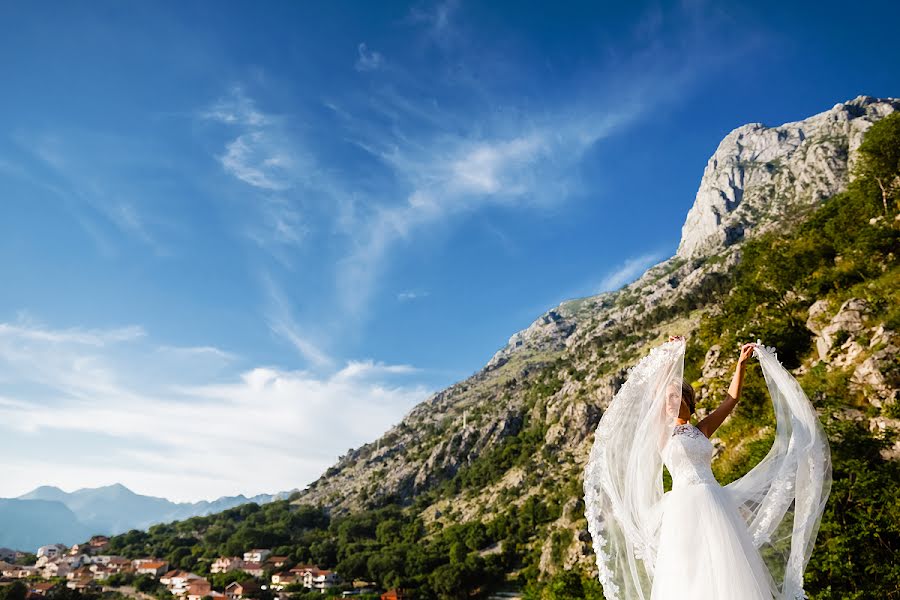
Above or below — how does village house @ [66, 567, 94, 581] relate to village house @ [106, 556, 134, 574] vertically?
below

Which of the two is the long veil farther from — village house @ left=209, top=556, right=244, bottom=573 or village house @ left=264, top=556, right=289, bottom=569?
village house @ left=209, top=556, right=244, bottom=573

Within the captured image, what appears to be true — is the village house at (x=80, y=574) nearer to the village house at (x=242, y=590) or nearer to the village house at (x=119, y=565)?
the village house at (x=119, y=565)

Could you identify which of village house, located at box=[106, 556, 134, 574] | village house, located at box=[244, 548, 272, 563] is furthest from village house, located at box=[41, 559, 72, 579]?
village house, located at box=[244, 548, 272, 563]

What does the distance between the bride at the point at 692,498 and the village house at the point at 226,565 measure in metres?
111

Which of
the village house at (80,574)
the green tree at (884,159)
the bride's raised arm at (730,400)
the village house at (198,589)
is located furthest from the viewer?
the village house at (80,574)

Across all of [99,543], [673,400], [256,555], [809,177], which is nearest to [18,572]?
[99,543]

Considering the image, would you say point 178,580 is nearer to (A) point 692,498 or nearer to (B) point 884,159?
(A) point 692,498

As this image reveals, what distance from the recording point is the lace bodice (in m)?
5.04

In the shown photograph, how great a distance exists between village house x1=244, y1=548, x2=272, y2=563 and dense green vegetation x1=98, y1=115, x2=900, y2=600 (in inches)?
186

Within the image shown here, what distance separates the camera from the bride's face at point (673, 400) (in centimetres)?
555

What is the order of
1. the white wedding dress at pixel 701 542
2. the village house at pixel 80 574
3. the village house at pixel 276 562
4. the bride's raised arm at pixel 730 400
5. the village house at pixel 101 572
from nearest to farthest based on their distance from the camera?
the white wedding dress at pixel 701 542
the bride's raised arm at pixel 730 400
the village house at pixel 101 572
the village house at pixel 276 562
the village house at pixel 80 574

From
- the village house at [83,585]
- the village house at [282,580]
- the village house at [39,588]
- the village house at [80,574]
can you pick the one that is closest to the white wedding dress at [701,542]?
the village house at [282,580]

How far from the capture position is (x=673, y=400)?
18.3 ft

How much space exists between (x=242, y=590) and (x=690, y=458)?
94059 millimetres
